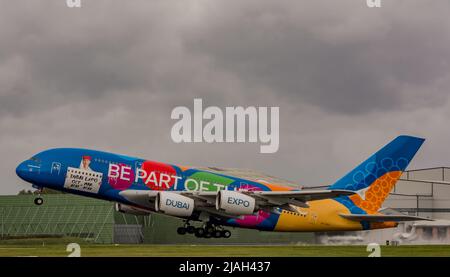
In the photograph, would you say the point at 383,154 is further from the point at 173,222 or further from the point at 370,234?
the point at 173,222

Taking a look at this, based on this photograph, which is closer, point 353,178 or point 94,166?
point 94,166

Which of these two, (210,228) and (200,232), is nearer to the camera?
(200,232)

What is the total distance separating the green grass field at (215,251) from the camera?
40594 millimetres

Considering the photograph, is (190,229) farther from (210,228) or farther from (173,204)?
(173,204)

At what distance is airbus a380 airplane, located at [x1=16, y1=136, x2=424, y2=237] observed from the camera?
4297 centimetres

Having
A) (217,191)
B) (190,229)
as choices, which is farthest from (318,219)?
(190,229)

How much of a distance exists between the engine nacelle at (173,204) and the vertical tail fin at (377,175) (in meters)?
11.5

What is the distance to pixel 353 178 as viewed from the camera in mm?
51781

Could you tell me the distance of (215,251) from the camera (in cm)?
4375

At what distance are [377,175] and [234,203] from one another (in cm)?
1261

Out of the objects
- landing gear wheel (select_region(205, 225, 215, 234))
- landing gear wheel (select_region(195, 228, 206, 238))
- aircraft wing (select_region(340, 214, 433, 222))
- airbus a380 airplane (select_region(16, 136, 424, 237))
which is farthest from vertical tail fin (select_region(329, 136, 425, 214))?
landing gear wheel (select_region(195, 228, 206, 238))
